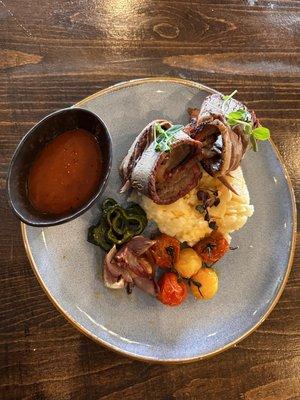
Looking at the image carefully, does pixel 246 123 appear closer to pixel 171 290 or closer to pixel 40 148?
pixel 171 290

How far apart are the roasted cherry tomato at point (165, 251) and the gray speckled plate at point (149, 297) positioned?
178mm

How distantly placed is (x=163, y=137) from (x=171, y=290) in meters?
0.68

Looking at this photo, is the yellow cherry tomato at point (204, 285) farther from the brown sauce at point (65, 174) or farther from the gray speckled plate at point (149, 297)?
the brown sauce at point (65, 174)

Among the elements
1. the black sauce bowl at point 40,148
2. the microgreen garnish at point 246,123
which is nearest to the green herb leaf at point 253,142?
the microgreen garnish at point 246,123

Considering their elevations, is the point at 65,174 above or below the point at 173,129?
below

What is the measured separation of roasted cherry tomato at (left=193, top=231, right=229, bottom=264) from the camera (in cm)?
236

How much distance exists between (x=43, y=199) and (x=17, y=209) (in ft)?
0.44

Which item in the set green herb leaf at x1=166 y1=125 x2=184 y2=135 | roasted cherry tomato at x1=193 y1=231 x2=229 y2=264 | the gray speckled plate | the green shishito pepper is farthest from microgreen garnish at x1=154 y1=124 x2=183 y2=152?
roasted cherry tomato at x1=193 y1=231 x2=229 y2=264

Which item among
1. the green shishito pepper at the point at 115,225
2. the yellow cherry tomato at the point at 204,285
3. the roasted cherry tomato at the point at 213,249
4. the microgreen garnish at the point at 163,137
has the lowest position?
the yellow cherry tomato at the point at 204,285

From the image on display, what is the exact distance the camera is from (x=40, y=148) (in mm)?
2148

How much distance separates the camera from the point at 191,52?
2816 millimetres

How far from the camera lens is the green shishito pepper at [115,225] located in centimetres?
226

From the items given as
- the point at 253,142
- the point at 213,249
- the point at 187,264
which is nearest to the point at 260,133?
the point at 253,142

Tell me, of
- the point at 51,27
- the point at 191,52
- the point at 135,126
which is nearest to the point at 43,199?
the point at 135,126
